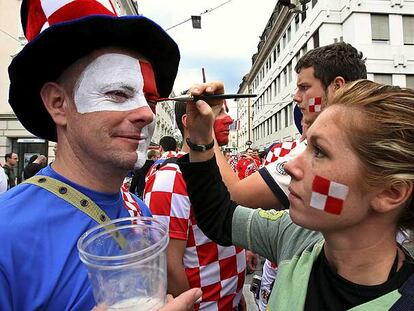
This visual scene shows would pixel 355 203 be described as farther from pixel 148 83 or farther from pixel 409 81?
pixel 409 81

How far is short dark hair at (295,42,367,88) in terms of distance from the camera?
7.07 ft

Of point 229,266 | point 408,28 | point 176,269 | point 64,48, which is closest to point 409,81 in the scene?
point 408,28

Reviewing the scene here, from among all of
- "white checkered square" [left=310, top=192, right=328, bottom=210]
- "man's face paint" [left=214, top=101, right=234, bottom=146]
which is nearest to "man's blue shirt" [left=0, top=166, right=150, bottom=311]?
"white checkered square" [left=310, top=192, right=328, bottom=210]

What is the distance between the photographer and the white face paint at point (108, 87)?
1259mm

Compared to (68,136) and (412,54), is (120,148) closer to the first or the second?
(68,136)

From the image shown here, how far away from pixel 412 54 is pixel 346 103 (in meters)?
23.7

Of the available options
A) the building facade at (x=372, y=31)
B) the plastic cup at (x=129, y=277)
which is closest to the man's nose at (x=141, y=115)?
the plastic cup at (x=129, y=277)

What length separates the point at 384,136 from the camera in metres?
1.15

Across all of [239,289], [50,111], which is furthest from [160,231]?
[239,289]

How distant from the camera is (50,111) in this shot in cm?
134

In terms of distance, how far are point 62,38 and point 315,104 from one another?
1508 millimetres

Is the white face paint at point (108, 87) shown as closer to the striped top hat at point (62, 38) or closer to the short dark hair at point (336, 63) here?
the striped top hat at point (62, 38)

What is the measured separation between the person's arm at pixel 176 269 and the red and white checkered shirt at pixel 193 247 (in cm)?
4

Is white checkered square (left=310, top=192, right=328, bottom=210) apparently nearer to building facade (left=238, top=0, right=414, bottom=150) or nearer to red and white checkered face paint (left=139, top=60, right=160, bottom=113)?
red and white checkered face paint (left=139, top=60, right=160, bottom=113)
